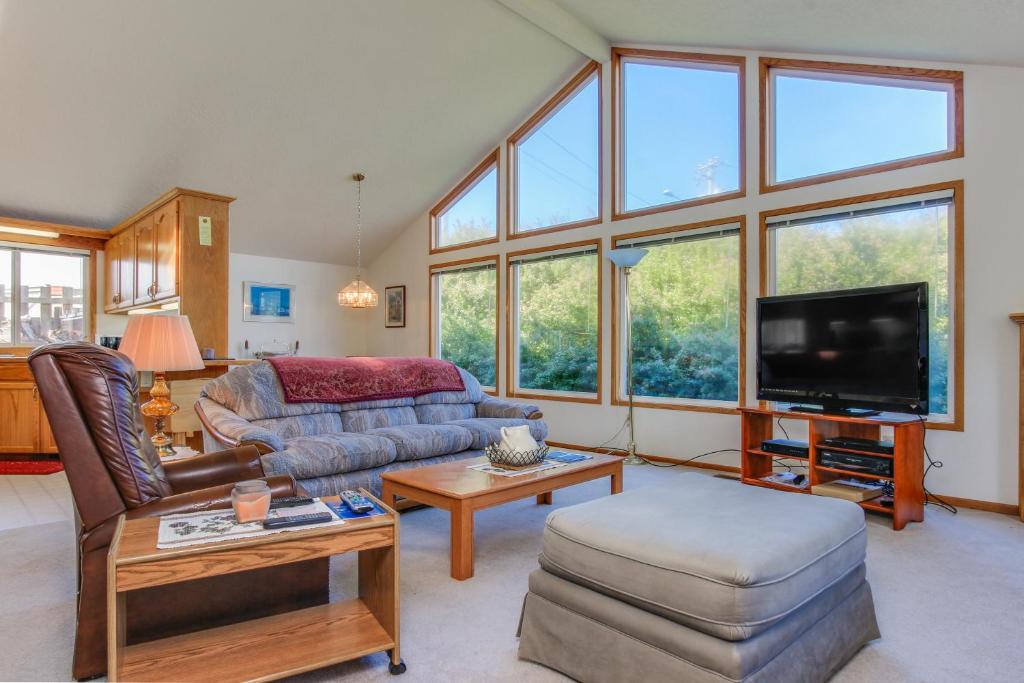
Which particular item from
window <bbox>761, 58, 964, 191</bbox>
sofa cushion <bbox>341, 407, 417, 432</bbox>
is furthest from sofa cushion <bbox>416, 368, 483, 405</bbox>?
window <bbox>761, 58, 964, 191</bbox>

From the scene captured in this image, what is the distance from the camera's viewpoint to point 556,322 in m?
5.94

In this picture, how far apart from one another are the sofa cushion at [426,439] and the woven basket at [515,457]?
0.62 meters

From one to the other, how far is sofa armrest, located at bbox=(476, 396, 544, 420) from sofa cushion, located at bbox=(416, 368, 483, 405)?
0.25 feet

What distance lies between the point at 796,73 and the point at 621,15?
139 cm

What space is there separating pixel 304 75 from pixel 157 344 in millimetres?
2900

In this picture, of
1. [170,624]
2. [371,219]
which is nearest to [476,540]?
[170,624]

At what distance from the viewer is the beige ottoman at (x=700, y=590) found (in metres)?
1.43

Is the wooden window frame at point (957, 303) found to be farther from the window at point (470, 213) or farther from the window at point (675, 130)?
the window at point (470, 213)

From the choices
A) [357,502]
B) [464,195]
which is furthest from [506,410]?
[464,195]

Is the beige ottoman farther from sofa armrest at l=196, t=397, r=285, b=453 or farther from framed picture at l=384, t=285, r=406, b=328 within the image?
framed picture at l=384, t=285, r=406, b=328

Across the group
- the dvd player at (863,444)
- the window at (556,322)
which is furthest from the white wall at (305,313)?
the dvd player at (863,444)

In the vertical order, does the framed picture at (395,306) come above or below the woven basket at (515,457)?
above

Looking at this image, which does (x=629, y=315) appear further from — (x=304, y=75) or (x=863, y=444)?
(x=304, y=75)

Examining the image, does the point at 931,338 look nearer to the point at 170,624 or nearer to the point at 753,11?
the point at 753,11
